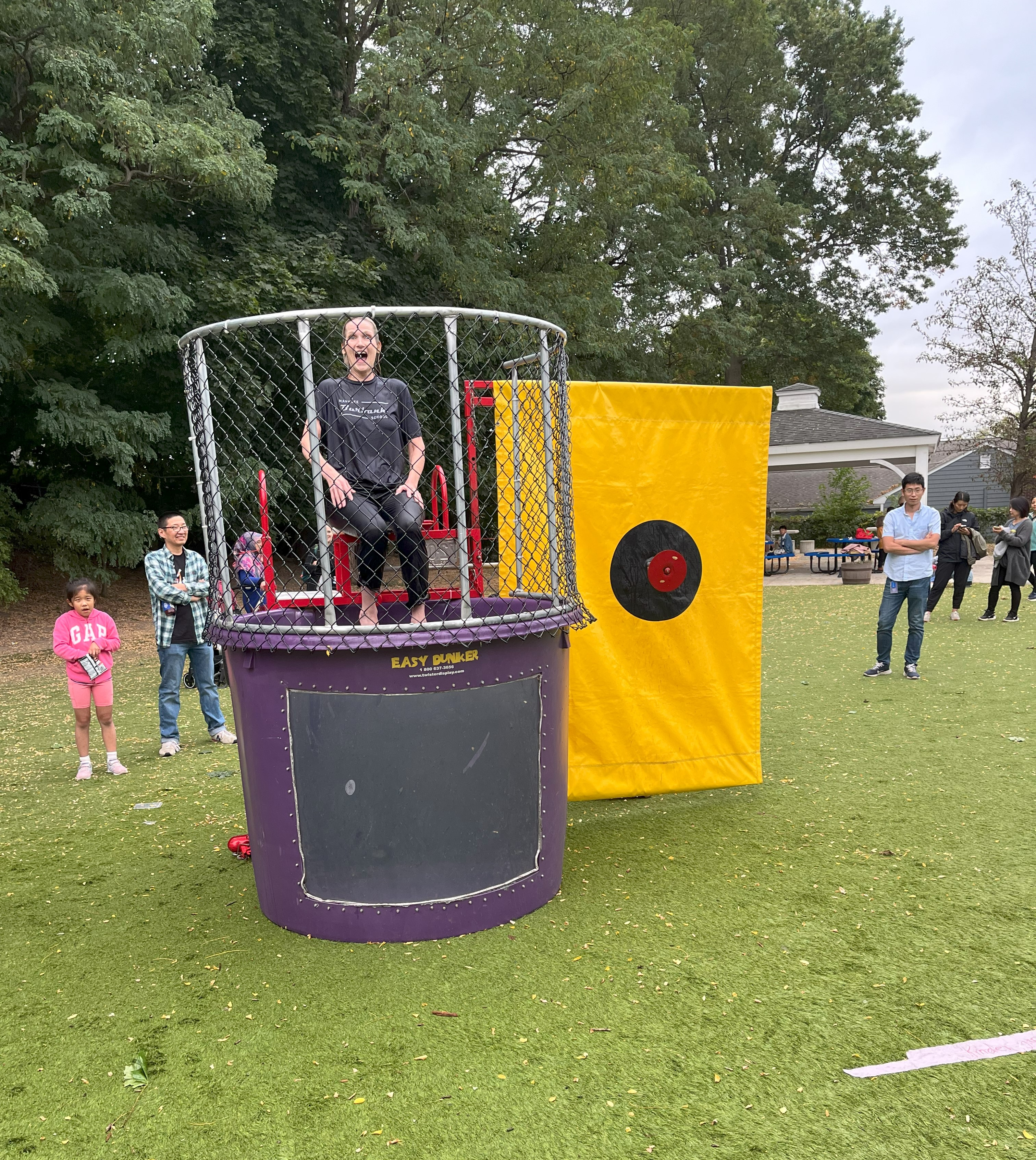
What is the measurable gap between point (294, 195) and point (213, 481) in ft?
53.1

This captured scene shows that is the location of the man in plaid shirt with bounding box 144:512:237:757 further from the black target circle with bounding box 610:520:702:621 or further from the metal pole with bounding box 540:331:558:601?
the metal pole with bounding box 540:331:558:601

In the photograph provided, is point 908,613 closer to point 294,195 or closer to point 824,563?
point 294,195

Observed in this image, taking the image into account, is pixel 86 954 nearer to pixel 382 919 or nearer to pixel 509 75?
pixel 382 919

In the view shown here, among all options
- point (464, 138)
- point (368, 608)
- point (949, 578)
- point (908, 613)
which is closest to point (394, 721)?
point (368, 608)

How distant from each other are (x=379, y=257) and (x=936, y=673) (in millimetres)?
13938

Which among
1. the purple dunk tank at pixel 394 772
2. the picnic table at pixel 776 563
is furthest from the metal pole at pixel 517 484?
the picnic table at pixel 776 563

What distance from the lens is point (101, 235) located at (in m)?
14.6

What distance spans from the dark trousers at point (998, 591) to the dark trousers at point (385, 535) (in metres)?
10.5

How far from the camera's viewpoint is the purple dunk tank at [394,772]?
326 centimetres

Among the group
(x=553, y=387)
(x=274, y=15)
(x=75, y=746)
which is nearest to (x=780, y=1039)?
(x=553, y=387)

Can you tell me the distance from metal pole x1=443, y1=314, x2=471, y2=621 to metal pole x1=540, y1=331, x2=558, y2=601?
443mm

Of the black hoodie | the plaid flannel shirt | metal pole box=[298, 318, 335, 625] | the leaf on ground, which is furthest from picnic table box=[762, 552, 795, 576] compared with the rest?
the leaf on ground

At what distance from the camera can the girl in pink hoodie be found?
5930 mm

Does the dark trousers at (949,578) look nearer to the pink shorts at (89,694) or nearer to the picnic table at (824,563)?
the picnic table at (824,563)
